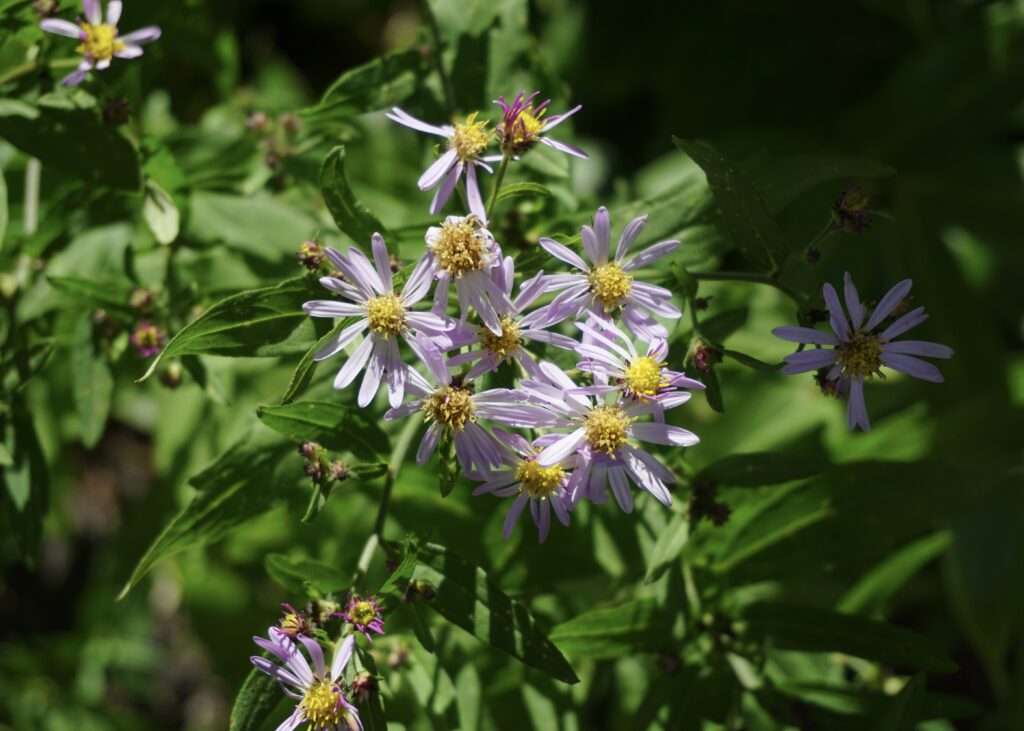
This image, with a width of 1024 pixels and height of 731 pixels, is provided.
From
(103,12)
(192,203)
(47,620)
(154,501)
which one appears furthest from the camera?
(47,620)

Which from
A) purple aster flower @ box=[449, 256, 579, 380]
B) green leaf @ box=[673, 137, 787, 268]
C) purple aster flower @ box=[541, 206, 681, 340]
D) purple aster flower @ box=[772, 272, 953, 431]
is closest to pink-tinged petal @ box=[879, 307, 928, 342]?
purple aster flower @ box=[772, 272, 953, 431]

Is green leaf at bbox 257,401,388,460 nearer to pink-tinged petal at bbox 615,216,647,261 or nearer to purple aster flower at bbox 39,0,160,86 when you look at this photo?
pink-tinged petal at bbox 615,216,647,261

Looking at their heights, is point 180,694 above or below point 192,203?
below

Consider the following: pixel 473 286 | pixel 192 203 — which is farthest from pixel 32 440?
pixel 473 286

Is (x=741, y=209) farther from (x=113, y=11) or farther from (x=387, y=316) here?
(x=113, y=11)

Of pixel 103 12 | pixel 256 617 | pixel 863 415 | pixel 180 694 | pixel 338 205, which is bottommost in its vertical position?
pixel 180 694

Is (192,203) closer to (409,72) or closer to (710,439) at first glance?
(409,72)

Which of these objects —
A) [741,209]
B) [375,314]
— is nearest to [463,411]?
[375,314]

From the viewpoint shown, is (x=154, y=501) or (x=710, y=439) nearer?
(x=710, y=439)
